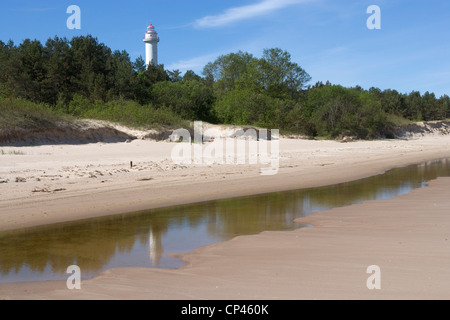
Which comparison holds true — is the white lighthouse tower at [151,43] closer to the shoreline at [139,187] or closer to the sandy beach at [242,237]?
the shoreline at [139,187]

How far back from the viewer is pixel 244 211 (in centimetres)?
923

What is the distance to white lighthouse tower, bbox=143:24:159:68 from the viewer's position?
84938 mm

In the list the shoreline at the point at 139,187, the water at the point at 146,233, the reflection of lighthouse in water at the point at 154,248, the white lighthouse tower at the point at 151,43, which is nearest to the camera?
the water at the point at 146,233

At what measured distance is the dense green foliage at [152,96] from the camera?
87.5 ft

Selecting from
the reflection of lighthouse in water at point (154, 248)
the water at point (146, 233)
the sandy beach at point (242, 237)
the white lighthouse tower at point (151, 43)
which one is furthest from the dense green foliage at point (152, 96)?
the white lighthouse tower at point (151, 43)

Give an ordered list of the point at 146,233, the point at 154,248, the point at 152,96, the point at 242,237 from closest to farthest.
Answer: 1. the point at 154,248
2. the point at 242,237
3. the point at 146,233
4. the point at 152,96

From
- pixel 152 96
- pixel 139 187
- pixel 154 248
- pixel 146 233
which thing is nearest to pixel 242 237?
pixel 154 248

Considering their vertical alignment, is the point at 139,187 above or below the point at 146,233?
above

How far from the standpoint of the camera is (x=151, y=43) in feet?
281

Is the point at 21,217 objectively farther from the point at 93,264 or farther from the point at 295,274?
the point at 295,274

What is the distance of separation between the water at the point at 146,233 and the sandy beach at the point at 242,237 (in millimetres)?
Answer: 417

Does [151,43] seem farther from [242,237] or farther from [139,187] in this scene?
[242,237]

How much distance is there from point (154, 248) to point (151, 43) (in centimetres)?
8441

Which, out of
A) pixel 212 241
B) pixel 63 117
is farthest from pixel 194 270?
pixel 63 117
